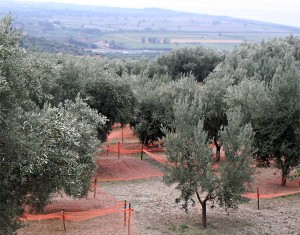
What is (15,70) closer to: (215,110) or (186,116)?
(186,116)

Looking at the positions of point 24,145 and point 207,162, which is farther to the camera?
point 207,162

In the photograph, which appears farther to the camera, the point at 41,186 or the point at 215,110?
the point at 215,110

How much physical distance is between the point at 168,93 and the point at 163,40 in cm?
16858

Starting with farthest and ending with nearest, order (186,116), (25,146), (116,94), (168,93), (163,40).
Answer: (163,40) → (168,93) → (116,94) → (186,116) → (25,146)

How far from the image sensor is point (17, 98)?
42.4 ft

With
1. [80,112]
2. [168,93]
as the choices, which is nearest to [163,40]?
[168,93]

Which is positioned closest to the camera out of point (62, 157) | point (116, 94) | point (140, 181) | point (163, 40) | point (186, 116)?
point (62, 157)

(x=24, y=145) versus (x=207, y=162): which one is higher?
(x=24, y=145)

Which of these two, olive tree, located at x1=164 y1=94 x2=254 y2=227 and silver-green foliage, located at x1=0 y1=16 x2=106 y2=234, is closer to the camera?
silver-green foliage, located at x1=0 y1=16 x2=106 y2=234

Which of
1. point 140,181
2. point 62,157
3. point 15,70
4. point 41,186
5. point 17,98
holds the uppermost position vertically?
point 15,70

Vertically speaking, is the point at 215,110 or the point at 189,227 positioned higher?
the point at 215,110

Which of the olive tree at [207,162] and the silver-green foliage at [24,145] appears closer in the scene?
the silver-green foliage at [24,145]

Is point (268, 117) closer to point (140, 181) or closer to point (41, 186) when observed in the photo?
point (140, 181)

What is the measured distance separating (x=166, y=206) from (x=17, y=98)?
11.1m
